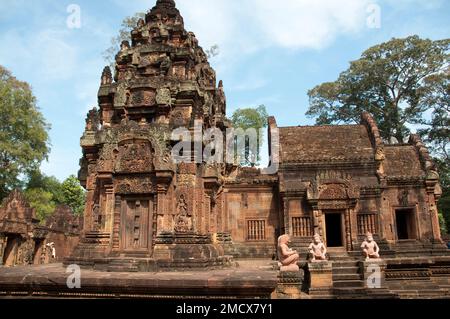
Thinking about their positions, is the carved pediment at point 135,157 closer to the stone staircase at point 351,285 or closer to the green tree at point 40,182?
the stone staircase at point 351,285

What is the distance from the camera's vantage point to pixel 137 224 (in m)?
10.1

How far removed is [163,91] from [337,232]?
1281 cm

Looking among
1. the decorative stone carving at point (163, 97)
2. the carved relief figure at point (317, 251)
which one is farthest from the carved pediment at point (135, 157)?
the carved relief figure at point (317, 251)

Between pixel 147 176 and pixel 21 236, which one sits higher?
pixel 147 176

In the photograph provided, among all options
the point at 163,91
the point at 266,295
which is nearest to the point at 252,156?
the point at 163,91

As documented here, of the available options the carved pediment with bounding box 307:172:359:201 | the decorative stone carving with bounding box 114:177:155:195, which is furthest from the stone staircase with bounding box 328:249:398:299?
the decorative stone carving with bounding box 114:177:155:195

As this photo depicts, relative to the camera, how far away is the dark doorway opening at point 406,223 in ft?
55.9

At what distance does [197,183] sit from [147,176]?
4.55 ft

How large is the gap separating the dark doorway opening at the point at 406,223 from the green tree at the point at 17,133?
25.0 m

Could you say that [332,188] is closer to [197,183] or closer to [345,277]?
[345,277]

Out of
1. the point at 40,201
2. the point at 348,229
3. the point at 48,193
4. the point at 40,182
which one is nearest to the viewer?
the point at 348,229

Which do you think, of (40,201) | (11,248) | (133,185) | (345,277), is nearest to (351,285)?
(345,277)
